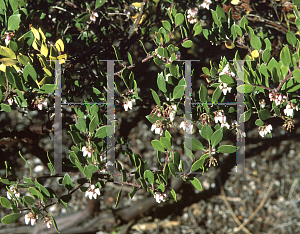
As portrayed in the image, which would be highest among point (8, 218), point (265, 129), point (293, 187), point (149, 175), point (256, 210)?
point (265, 129)

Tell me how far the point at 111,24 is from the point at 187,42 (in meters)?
0.44

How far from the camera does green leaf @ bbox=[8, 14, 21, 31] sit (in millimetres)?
804

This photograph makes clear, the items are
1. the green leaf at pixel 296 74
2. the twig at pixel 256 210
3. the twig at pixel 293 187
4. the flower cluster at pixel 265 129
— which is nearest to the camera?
the green leaf at pixel 296 74

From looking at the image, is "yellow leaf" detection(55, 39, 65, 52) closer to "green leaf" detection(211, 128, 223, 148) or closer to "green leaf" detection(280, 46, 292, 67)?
"green leaf" detection(211, 128, 223, 148)

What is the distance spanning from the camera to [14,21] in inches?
31.8

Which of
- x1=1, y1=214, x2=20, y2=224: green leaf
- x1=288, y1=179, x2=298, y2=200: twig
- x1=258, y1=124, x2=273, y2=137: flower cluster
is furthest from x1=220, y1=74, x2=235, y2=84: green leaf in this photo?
x1=288, y1=179, x2=298, y2=200: twig

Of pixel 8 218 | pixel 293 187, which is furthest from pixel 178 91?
pixel 293 187

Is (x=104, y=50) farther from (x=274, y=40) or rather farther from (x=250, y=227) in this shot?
(x=250, y=227)

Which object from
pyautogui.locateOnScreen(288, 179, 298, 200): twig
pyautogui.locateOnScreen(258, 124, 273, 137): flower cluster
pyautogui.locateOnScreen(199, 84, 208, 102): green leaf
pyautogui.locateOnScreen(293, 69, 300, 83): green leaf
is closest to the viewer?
pyautogui.locateOnScreen(293, 69, 300, 83): green leaf

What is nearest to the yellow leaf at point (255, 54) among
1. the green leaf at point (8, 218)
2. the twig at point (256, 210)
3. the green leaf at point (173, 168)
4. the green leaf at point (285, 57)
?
the green leaf at point (285, 57)

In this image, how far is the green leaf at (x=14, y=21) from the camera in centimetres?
80

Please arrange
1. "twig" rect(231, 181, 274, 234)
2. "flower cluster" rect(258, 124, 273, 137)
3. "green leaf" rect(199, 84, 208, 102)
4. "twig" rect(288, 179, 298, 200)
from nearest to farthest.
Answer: "green leaf" rect(199, 84, 208, 102) → "flower cluster" rect(258, 124, 273, 137) → "twig" rect(231, 181, 274, 234) → "twig" rect(288, 179, 298, 200)

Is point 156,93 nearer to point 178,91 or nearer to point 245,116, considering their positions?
point 178,91

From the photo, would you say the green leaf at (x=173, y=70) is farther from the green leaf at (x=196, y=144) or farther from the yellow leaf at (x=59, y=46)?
the yellow leaf at (x=59, y=46)
